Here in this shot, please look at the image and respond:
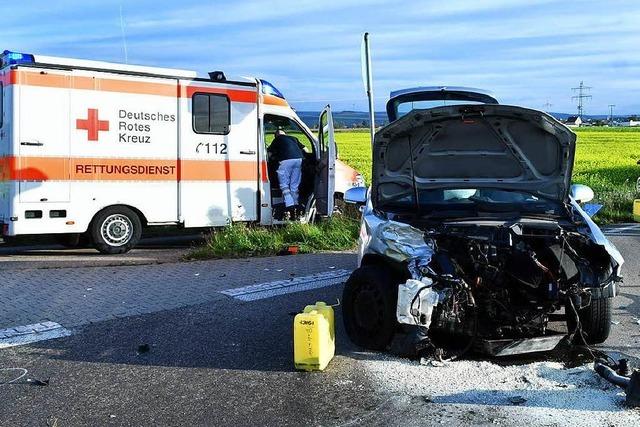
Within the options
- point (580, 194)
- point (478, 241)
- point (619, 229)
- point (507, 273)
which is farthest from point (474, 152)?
point (619, 229)

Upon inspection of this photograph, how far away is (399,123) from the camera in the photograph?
6.02 m

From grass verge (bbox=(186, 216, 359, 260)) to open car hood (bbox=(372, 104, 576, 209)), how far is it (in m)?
4.46

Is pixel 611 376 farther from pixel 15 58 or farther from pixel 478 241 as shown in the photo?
pixel 15 58

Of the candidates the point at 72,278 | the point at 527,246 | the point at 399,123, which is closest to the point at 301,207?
the point at 72,278

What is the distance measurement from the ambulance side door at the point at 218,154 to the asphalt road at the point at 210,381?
4.83 metres

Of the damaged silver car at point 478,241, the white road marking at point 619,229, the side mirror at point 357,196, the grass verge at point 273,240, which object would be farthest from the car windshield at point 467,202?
the white road marking at point 619,229

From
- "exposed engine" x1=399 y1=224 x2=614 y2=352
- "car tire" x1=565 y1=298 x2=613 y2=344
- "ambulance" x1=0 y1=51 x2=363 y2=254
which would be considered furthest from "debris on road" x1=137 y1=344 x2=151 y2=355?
"ambulance" x1=0 y1=51 x2=363 y2=254

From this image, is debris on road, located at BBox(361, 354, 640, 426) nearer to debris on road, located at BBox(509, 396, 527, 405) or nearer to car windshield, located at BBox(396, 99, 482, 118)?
debris on road, located at BBox(509, 396, 527, 405)

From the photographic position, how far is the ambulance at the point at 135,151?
33.6 ft

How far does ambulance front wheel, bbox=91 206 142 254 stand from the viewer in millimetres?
11055

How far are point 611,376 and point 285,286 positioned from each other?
13.7ft

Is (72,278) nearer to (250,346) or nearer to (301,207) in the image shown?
(250,346)

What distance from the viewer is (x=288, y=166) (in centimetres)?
1250

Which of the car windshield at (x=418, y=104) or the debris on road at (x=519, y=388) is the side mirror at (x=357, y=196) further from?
the debris on road at (x=519, y=388)
